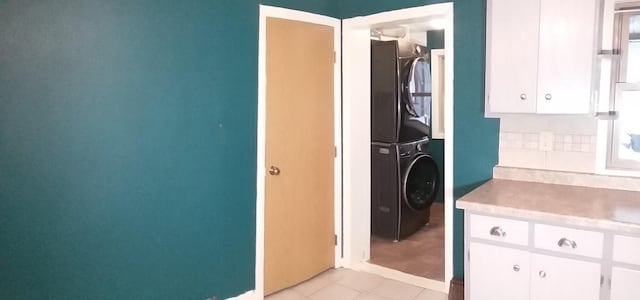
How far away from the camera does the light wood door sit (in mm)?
3064

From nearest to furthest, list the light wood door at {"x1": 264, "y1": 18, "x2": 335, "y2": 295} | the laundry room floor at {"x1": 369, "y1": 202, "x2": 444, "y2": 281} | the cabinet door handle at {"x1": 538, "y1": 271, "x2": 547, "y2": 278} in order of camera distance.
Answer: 1. the cabinet door handle at {"x1": 538, "y1": 271, "x2": 547, "y2": 278}
2. the light wood door at {"x1": 264, "y1": 18, "x2": 335, "y2": 295}
3. the laundry room floor at {"x1": 369, "y1": 202, "x2": 444, "y2": 281}

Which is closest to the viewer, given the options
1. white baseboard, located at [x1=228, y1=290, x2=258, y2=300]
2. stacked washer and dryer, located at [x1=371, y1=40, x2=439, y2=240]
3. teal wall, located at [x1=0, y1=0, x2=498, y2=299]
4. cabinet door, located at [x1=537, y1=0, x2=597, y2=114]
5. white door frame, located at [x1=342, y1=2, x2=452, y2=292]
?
teal wall, located at [x1=0, y1=0, x2=498, y2=299]

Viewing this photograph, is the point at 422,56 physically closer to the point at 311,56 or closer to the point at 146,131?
the point at 311,56

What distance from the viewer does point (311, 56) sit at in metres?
3.27

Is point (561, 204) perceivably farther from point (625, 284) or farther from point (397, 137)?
point (397, 137)

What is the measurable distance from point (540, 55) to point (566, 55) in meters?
0.12

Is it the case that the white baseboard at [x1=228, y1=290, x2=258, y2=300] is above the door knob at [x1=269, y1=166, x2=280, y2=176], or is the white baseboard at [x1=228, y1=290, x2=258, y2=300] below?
below

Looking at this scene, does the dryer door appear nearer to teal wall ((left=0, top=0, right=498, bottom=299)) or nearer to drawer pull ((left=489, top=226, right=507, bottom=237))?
teal wall ((left=0, top=0, right=498, bottom=299))

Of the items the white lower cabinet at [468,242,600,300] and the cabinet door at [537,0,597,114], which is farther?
the cabinet door at [537,0,597,114]

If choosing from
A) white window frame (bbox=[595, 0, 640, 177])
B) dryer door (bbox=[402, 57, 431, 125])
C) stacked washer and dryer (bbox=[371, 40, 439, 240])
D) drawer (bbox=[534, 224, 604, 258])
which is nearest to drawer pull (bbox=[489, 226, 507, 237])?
drawer (bbox=[534, 224, 604, 258])

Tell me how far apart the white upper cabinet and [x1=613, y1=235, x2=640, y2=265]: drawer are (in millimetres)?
722

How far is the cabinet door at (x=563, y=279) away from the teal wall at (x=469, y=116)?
2.72 ft

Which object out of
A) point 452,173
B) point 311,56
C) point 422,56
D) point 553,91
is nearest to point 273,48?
point 311,56

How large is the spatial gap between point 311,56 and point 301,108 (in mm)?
385
